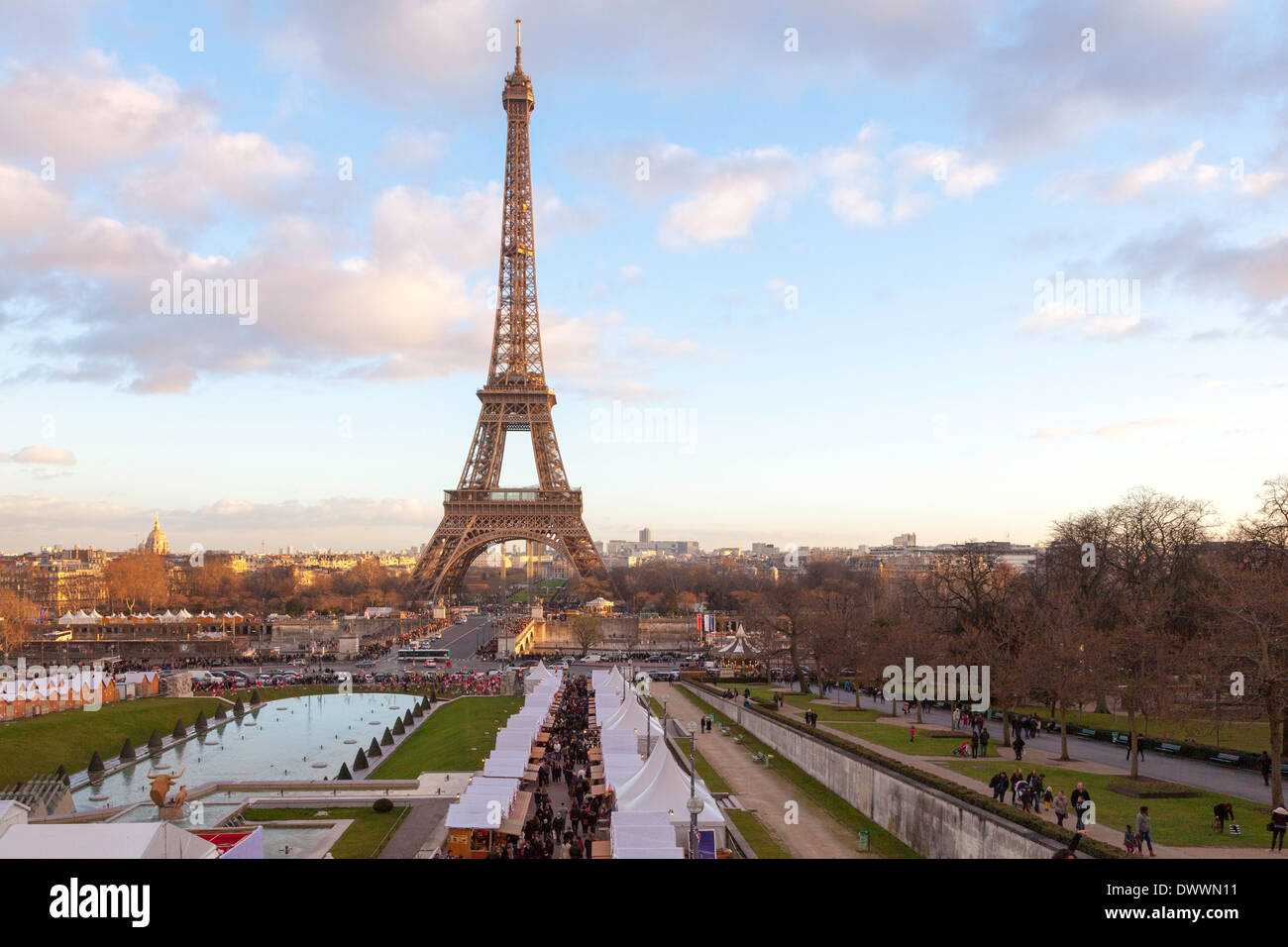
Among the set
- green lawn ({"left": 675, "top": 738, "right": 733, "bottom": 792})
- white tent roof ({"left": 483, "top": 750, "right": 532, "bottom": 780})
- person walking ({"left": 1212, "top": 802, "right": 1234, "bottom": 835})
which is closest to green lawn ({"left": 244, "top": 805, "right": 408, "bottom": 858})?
white tent roof ({"left": 483, "top": 750, "right": 532, "bottom": 780})

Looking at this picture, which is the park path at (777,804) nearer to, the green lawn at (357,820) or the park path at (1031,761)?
the park path at (1031,761)

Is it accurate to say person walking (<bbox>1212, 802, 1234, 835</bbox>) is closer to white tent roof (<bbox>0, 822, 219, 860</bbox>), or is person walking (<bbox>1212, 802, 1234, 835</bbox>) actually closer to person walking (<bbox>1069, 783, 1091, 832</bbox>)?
person walking (<bbox>1069, 783, 1091, 832</bbox>)

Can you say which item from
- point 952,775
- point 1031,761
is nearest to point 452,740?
point 952,775

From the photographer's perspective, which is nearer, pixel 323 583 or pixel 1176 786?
pixel 1176 786

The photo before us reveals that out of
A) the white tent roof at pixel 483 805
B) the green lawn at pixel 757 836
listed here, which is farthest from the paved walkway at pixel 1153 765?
the white tent roof at pixel 483 805

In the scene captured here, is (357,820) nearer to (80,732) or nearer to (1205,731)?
(80,732)
